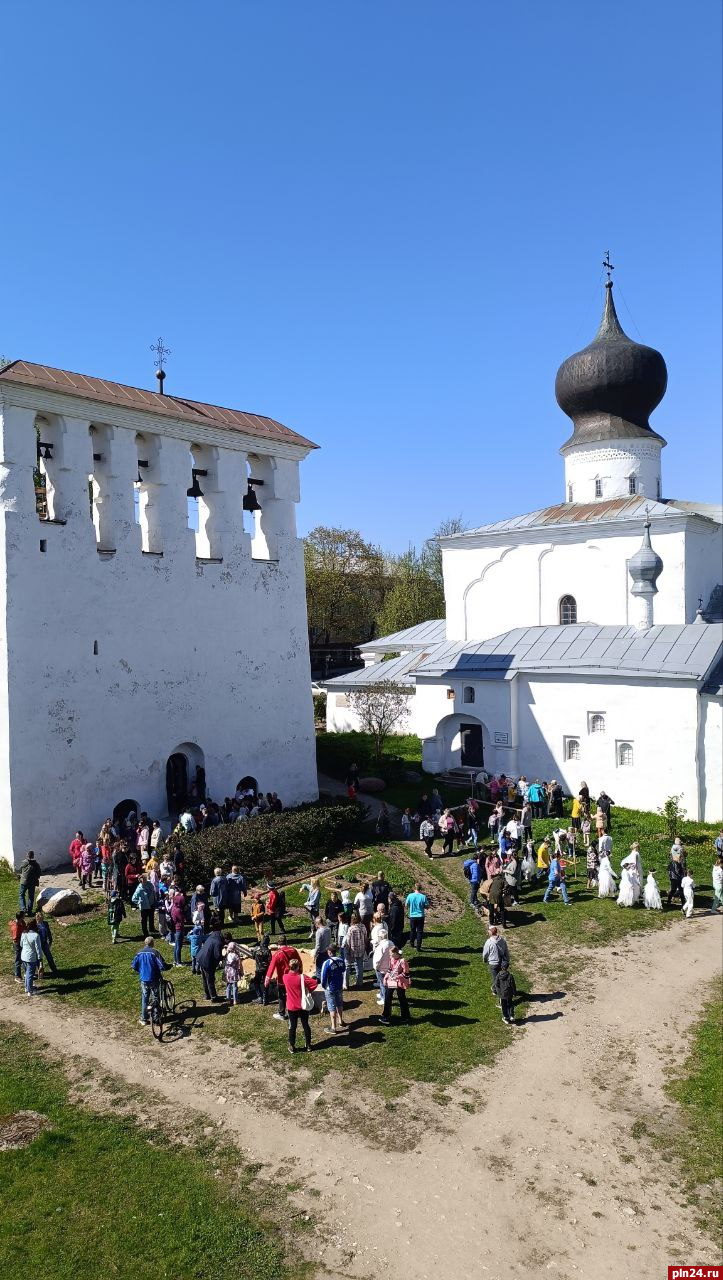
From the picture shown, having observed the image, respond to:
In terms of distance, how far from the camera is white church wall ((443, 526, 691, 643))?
90.0 ft

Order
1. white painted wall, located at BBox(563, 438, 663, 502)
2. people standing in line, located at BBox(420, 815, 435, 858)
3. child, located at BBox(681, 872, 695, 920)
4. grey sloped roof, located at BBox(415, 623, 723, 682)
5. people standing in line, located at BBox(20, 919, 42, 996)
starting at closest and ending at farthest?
people standing in line, located at BBox(20, 919, 42, 996), child, located at BBox(681, 872, 695, 920), people standing in line, located at BBox(420, 815, 435, 858), grey sloped roof, located at BBox(415, 623, 723, 682), white painted wall, located at BBox(563, 438, 663, 502)

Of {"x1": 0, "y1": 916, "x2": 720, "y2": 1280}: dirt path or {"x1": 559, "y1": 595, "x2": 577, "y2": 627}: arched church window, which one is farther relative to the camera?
{"x1": 559, "y1": 595, "x2": 577, "y2": 627}: arched church window

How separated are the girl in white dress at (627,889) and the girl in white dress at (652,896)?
26 centimetres

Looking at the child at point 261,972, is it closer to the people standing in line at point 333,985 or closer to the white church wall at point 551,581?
the people standing in line at point 333,985

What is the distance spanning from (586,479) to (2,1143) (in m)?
28.4

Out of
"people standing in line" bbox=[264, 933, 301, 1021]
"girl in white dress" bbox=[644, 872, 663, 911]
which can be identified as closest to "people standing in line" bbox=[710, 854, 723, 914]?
"girl in white dress" bbox=[644, 872, 663, 911]

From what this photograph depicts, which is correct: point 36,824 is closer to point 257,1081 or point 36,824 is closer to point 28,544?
point 28,544

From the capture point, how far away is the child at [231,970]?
36.3ft

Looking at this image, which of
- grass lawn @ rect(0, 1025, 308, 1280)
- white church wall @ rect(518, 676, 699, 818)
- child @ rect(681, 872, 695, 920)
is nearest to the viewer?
grass lawn @ rect(0, 1025, 308, 1280)

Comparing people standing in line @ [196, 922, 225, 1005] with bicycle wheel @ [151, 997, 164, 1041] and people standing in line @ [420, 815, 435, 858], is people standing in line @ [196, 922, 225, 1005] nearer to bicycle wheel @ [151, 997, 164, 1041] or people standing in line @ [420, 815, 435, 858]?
bicycle wheel @ [151, 997, 164, 1041]

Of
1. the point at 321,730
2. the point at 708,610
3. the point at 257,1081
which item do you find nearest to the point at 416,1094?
the point at 257,1081

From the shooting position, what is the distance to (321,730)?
1384 inches

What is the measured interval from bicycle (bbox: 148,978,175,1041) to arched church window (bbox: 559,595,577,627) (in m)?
21.3

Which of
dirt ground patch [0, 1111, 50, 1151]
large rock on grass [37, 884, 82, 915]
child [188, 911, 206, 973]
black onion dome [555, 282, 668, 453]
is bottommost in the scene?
dirt ground patch [0, 1111, 50, 1151]
